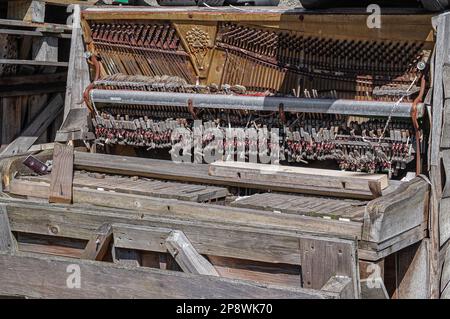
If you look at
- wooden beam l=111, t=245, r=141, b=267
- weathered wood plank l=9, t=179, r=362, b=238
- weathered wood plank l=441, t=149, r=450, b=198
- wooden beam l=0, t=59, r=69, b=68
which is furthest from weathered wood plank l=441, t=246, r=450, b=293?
wooden beam l=0, t=59, r=69, b=68

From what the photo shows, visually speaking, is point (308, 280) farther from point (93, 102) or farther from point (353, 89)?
point (93, 102)

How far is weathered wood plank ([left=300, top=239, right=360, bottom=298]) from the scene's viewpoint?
3.45 metres

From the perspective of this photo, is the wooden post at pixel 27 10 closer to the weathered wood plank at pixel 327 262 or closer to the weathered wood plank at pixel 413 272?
the weathered wood plank at pixel 413 272

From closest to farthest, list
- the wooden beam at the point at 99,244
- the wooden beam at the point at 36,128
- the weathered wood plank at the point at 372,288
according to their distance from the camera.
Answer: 1. the weathered wood plank at the point at 372,288
2. the wooden beam at the point at 99,244
3. the wooden beam at the point at 36,128

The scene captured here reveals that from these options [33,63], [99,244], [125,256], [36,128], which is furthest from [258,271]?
[36,128]

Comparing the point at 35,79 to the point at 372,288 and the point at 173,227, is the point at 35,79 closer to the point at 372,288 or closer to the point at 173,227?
the point at 173,227

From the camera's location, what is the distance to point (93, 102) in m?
5.38

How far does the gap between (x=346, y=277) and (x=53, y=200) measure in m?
1.84

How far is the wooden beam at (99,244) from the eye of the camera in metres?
3.95

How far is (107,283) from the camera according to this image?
3.73 meters

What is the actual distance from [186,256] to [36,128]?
432 cm

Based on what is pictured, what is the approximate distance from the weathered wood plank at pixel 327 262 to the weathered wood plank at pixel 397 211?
16cm

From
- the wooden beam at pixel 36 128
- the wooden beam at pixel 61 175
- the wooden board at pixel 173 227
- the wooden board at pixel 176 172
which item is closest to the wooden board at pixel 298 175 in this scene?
the wooden board at pixel 176 172

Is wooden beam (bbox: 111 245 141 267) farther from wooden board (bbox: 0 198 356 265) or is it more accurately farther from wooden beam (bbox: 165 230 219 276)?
wooden beam (bbox: 165 230 219 276)
